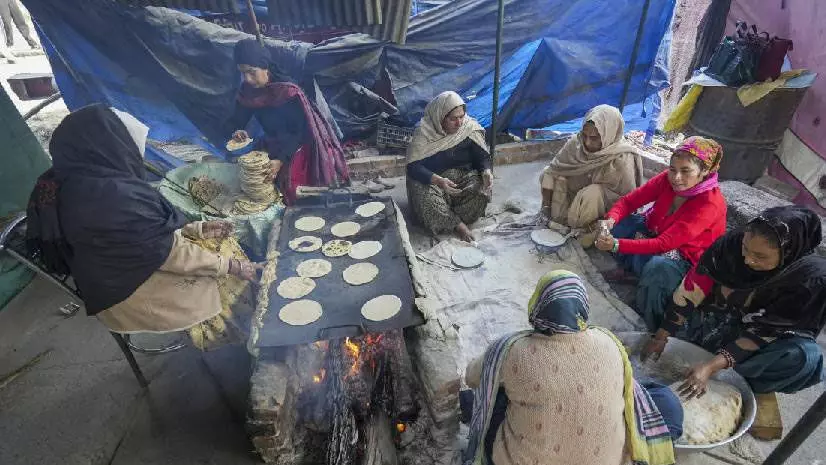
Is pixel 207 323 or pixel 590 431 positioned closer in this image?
pixel 590 431

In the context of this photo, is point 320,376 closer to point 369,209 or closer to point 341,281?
point 341,281

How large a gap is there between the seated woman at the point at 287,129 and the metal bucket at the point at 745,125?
406 cm

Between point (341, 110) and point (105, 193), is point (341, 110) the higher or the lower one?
the lower one

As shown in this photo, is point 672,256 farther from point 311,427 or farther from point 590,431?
point 311,427

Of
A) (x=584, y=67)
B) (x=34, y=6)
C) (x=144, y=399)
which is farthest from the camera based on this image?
(x=584, y=67)

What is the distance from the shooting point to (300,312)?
2.55 meters

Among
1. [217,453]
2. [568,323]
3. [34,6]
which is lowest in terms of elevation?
[217,453]

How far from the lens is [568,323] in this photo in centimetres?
161

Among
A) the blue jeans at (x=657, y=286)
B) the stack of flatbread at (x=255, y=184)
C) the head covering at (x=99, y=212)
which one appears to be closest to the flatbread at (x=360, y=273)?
the head covering at (x=99, y=212)

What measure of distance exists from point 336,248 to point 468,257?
4.40ft

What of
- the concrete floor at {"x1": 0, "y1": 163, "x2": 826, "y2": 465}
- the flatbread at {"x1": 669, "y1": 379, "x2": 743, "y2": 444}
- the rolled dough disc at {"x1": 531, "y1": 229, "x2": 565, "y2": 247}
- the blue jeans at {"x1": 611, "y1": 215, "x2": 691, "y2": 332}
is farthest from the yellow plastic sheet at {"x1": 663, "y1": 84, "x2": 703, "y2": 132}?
the flatbread at {"x1": 669, "y1": 379, "x2": 743, "y2": 444}

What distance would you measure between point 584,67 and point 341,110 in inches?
123

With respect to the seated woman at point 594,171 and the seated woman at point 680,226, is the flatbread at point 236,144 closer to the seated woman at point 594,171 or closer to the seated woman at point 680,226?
the seated woman at point 594,171

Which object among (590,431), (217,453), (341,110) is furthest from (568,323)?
(341,110)
